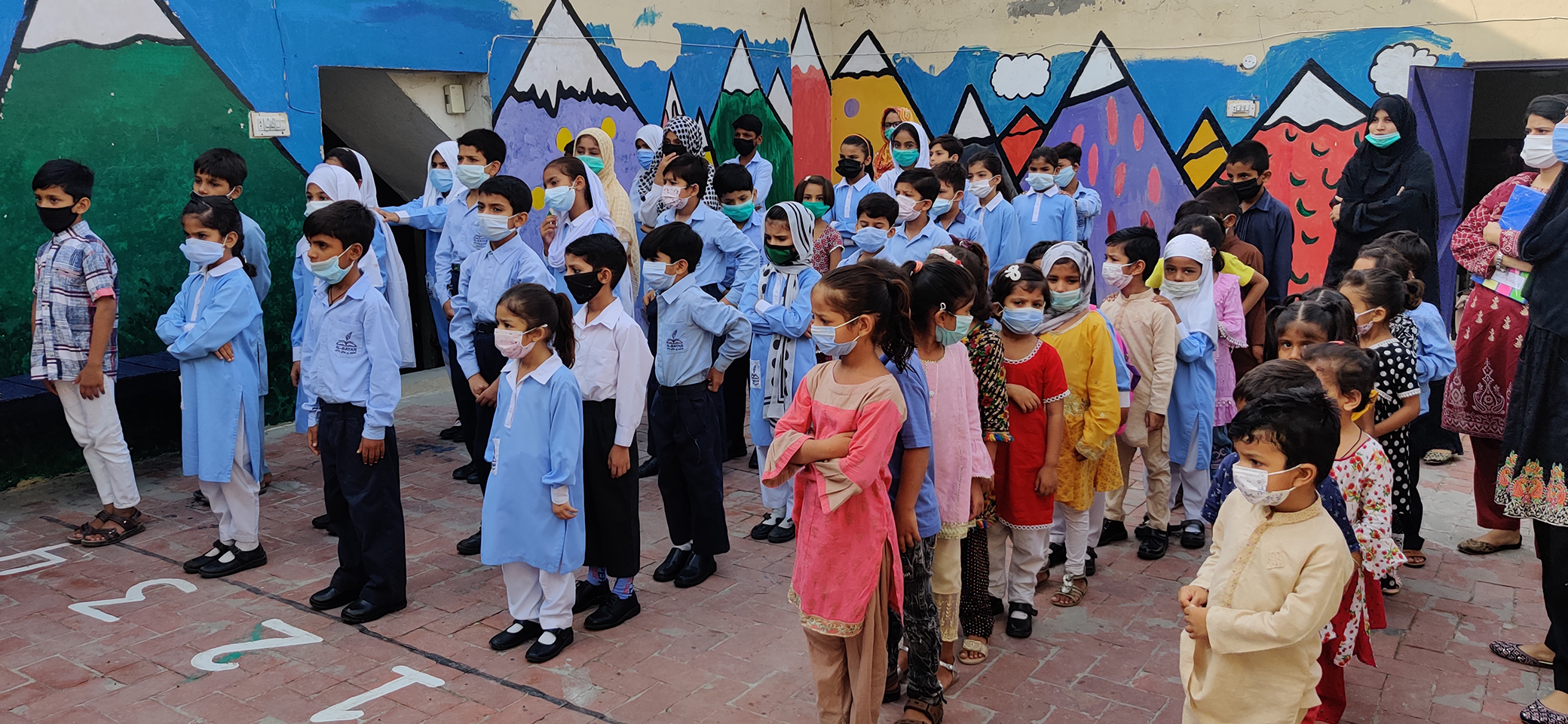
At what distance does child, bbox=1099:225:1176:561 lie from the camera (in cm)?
482

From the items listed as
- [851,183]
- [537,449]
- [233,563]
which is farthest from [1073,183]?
[233,563]

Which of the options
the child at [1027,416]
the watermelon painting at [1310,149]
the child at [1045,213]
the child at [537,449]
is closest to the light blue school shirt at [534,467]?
the child at [537,449]

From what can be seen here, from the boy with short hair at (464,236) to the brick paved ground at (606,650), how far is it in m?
0.93

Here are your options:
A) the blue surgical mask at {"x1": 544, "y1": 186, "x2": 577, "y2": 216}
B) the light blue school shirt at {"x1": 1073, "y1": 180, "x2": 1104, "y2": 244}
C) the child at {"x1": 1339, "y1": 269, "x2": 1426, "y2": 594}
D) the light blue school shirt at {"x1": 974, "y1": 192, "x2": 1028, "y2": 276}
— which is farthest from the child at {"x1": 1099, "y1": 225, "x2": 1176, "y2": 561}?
the light blue school shirt at {"x1": 1073, "y1": 180, "x2": 1104, "y2": 244}

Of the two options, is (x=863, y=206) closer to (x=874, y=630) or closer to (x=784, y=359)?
(x=784, y=359)

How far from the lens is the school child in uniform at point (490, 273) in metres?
5.20

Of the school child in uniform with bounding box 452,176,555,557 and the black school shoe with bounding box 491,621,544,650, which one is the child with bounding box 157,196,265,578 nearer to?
the school child in uniform with bounding box 452,176,555,557

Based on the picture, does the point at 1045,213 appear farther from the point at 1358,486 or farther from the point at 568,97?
the point at 1358,486

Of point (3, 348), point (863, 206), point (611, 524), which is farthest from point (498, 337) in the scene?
point (3, 348)

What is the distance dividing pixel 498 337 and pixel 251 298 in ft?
5.76

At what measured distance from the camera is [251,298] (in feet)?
16.4

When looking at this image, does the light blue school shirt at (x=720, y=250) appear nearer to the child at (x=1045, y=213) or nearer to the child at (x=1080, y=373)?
the child at (x=1080, y=373)

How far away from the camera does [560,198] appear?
604 centimetres

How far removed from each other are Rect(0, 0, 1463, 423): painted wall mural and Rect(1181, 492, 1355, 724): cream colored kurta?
6671 mm
